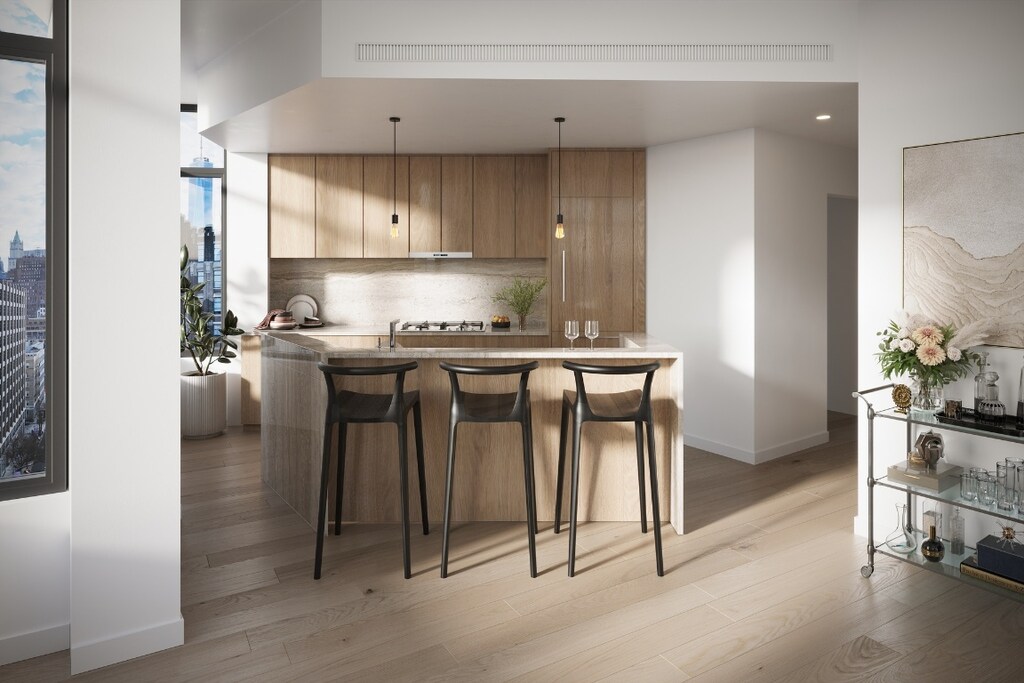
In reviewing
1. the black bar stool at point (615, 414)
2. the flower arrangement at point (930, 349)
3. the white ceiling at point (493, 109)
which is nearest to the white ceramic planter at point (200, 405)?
the white ceiling at point (493, 109)

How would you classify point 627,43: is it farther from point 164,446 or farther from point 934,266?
point 164,446

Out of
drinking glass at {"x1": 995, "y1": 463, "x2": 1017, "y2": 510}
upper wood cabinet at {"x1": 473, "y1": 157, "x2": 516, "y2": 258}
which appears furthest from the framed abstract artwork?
upper wood cabinet at {"x1": 473, "y1": 157, "x2": 516, "y2": 258}

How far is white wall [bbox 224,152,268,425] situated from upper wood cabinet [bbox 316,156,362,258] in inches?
20.4

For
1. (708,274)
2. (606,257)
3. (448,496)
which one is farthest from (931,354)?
(606,257)

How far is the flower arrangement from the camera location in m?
3.04

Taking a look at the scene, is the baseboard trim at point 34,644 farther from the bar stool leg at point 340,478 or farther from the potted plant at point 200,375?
the potted plant at point 200,375

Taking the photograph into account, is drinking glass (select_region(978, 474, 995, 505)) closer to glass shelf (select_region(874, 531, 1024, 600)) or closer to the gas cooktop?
glass shelf (select_region(874, 531, 1024, 600))

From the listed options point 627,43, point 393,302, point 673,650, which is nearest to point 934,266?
point 627,43

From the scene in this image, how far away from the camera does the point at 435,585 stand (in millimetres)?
2963

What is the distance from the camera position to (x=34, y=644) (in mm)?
2377

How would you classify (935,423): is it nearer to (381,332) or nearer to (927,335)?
(927,335)

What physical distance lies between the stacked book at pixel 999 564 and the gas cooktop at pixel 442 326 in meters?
4.03

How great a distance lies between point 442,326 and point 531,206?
1385 mm

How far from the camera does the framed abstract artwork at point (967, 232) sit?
2996 millimetres
